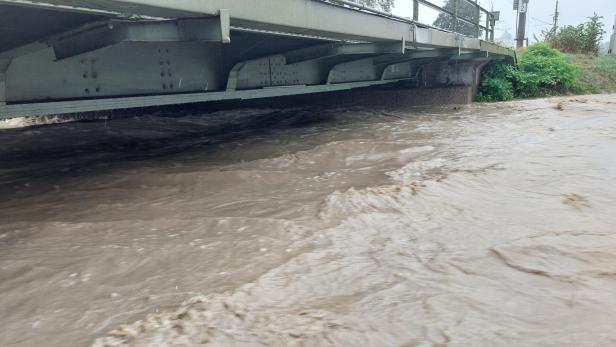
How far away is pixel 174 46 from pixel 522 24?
27.2 metres

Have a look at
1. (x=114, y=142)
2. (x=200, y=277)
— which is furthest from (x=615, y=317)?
(x=114, y=142)

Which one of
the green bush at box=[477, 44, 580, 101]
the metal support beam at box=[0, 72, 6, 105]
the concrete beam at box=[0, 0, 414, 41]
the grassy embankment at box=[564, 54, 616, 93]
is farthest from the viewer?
the grassy embankment at box=[564, 54, 616, 93]

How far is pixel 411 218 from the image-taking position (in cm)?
431

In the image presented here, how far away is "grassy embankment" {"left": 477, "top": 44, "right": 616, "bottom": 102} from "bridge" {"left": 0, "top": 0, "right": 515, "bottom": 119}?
7.20m

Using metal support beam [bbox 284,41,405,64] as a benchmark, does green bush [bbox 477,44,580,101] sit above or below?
below

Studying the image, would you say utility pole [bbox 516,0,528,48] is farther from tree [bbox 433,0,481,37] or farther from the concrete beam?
the concrete beam

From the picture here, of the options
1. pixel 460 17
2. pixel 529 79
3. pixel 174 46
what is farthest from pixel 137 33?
pixel 529 79

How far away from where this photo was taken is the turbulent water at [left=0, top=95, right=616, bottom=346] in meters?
2.60

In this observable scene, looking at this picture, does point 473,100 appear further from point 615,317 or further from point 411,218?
point 615,317

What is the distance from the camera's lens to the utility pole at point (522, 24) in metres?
28.3

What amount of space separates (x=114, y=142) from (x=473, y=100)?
41.9 ft

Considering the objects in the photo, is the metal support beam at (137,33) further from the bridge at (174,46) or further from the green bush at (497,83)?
the green bush at (497,83)

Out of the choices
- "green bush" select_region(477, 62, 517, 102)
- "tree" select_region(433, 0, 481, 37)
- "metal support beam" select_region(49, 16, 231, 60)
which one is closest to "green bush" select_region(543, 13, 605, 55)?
"green bush" select_region(477, 62, 517, 102)

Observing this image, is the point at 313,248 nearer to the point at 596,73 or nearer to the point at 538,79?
the point at 538,79
